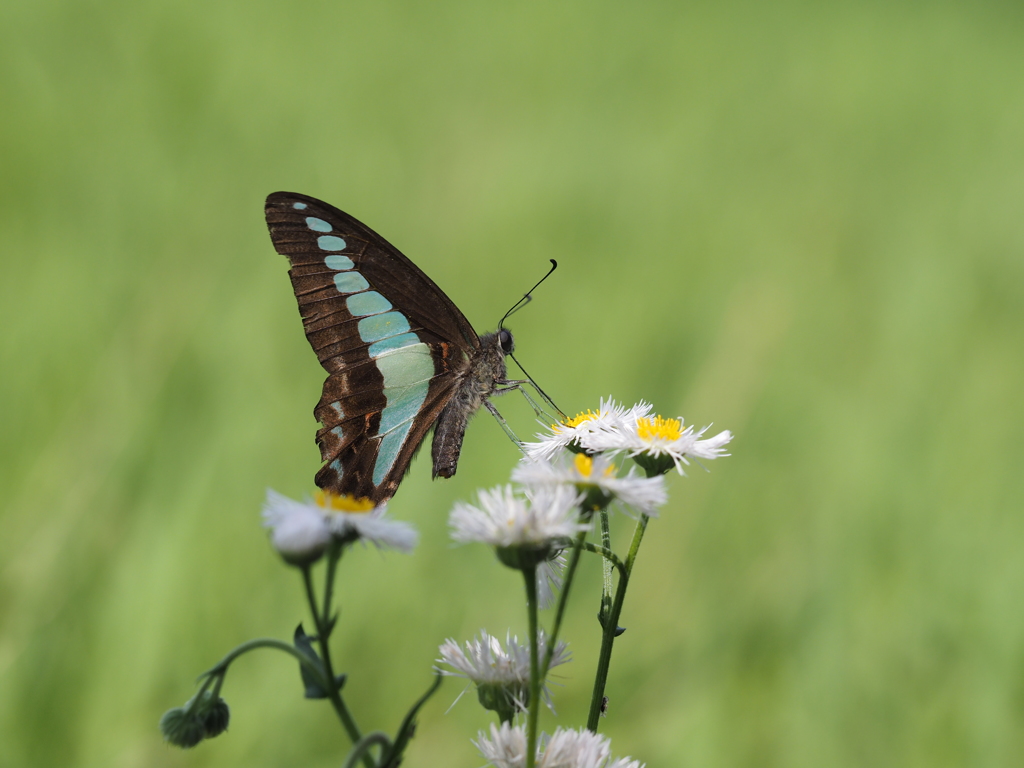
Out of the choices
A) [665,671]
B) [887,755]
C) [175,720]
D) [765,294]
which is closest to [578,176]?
[765,294]

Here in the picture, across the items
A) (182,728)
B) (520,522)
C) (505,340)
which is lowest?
(182,728)

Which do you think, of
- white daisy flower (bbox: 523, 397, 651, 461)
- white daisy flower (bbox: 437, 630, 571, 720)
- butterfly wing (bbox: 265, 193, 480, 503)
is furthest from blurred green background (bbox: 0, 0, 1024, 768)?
white daisy flower (bbox: 437, 630, 571, 720)

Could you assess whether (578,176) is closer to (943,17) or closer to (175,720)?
(175,720)

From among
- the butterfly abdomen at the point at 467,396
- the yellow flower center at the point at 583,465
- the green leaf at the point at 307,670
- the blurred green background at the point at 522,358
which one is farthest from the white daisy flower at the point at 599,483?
the blurred green background at the point at 522,358

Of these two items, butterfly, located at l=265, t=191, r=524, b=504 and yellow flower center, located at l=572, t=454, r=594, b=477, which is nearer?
yellow flower center, located at l=572, t=454, r=594, b=477

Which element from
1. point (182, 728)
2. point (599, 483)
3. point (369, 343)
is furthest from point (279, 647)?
point (369, 343)

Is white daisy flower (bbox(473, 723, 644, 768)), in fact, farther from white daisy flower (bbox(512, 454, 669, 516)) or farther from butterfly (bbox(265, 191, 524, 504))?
butterfly (bbox(265, 191, 524, 504))

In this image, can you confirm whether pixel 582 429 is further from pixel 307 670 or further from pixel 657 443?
pixel 307 670
